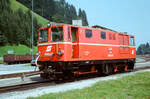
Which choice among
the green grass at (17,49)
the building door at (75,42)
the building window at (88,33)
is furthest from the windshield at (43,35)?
the green grass at (17,49)

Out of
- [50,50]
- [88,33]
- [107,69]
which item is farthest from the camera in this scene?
[107,69]

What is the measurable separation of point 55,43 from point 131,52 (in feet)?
30.5

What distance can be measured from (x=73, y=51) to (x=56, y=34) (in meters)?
1.62

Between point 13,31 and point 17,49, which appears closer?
point 17,49

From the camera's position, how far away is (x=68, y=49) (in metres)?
11.0

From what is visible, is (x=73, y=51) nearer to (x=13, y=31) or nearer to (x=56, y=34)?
(x=56, y=34)

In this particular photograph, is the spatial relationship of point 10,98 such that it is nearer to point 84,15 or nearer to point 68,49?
point 68,49

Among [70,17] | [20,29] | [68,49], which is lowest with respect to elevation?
[68,49]

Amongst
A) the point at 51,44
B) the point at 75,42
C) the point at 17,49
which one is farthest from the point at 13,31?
the point at 75,42

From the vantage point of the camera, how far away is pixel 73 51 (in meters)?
11.7

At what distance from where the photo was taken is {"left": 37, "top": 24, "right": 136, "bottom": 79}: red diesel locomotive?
10.8m

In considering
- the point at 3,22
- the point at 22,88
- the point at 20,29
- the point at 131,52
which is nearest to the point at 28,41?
the point at 20,29

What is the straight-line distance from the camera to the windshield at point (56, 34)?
1115cm

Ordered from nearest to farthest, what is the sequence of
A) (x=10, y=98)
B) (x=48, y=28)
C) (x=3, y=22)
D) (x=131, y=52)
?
(x=10, y=98) → (x=48, y=28) → (x=131, y=52) → (x=3, y=22)
